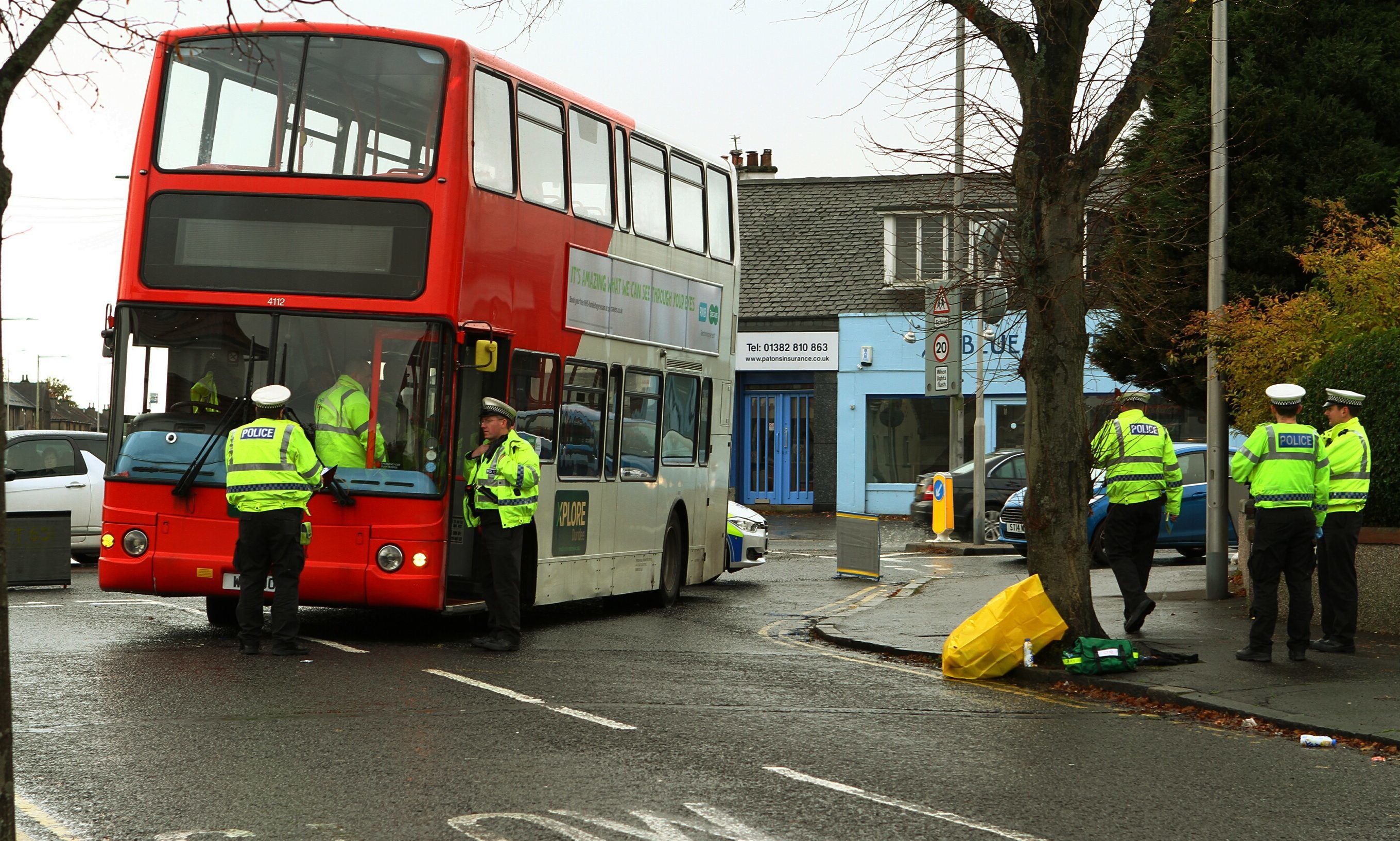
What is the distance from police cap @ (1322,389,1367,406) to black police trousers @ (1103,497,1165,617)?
5.09 feet

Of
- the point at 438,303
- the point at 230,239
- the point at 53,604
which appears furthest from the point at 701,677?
the point at 53,604

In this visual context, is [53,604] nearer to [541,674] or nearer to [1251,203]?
[541,674]

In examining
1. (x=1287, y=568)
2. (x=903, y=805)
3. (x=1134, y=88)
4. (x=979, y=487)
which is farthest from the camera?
(x=979, y=487)

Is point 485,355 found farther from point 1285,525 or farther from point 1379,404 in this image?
point 1379,404

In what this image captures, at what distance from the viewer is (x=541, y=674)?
1008cm

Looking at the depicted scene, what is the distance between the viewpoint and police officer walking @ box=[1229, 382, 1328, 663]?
10.7 meters

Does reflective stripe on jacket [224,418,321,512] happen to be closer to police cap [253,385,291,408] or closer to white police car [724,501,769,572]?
police cap [253,385,291,408]

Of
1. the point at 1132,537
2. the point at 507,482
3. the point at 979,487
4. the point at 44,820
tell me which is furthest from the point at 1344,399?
A: the point at 979,487

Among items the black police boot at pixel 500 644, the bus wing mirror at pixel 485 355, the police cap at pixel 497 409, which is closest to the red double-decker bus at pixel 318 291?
the bus wing mirror at pixel 485 355

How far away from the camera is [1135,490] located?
12227mm

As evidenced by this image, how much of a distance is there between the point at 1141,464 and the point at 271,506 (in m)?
6.56

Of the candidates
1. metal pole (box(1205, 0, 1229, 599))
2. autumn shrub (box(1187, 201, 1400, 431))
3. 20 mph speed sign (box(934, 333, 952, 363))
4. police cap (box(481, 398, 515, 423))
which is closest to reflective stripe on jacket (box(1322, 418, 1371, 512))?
autumn shrub (box(1187, 201, 1400, 431))

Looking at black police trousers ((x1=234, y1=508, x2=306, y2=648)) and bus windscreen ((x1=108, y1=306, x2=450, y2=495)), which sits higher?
bus windscreen ((x1=108, y1=306, x2=450, y2=495))

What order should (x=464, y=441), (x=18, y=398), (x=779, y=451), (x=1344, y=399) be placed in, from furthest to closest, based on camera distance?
(x=18, y=398) → (x=779, y=451) → (x=464, y=441) → (x=1344, y=399)
